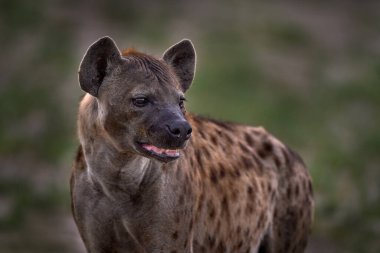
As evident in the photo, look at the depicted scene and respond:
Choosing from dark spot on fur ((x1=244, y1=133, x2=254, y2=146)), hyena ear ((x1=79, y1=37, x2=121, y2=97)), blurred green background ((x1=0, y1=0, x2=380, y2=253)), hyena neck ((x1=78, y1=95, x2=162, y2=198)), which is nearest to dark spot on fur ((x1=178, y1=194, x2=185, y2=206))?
hyena neck ((x1=78, y1=95, x2=162, y2=198))

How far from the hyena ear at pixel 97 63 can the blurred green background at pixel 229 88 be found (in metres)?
3.69

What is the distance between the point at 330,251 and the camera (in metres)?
9.53

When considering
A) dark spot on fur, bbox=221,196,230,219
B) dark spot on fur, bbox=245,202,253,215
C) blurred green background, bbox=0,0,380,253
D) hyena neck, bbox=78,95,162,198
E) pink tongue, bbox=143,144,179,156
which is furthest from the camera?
blurred green background, bbox=0,0,380,253

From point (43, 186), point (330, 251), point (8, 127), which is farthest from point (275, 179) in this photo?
point (8, 127)

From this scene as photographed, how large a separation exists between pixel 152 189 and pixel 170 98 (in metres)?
0.47

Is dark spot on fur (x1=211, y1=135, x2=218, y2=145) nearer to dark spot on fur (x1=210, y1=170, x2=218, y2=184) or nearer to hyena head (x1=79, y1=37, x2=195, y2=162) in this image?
dark spot on fur (x1=210, y1=170, x2=218, y2=184)

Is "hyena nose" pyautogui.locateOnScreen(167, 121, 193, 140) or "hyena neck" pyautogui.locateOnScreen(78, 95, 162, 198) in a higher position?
"hyena nose" pyautogui.locateOnScreen(167, 121, 193, 140)

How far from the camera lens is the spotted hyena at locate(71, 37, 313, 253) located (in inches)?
223

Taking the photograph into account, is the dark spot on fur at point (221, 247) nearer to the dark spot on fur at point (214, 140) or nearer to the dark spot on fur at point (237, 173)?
the dark spot on fur at point (237, 173)

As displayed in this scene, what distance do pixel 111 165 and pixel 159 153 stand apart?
35 cm

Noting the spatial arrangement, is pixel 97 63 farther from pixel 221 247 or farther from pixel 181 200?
pixel 221 247

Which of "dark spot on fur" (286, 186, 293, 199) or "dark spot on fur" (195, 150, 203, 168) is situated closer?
"dark spot on fur" (195, 150, 203, 168)

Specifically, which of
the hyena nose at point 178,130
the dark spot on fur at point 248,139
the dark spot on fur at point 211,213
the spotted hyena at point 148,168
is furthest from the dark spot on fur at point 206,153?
the hyena nose at point 178,130

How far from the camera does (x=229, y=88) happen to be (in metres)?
13.4
